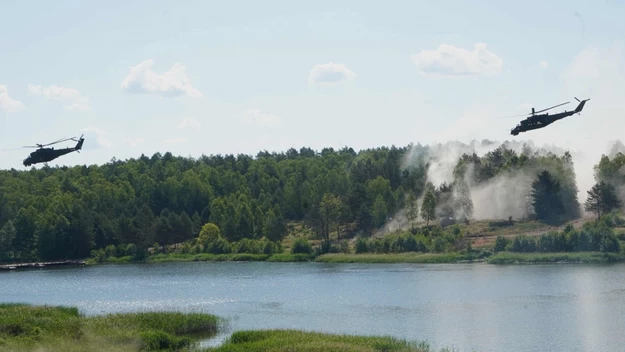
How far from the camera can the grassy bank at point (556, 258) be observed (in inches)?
4035

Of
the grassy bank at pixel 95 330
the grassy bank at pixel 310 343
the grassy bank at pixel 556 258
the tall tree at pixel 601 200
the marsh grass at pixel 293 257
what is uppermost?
the tall tree at pixel 601 200

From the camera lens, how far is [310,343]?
157 ft

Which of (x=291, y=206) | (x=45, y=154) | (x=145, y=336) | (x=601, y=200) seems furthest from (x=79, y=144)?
(x=291, y=206)

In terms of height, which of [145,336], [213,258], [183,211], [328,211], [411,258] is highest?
[183,211]

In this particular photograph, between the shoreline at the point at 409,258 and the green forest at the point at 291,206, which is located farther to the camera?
the green forest at the point at 291,206

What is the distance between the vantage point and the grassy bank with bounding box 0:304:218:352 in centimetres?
4975

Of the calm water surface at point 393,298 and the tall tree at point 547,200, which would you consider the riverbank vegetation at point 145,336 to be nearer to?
the calm water surface at point 393,298

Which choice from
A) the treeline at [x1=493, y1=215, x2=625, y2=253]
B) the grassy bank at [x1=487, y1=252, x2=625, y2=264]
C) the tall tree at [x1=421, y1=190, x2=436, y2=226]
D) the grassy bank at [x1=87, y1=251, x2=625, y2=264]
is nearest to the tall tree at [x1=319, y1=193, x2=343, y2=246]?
the grassy bank at [x1=87, y1=251, x2=625, y2=264]

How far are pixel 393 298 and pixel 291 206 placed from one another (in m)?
95.8

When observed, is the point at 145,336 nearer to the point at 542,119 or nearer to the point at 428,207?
the point at 542,119

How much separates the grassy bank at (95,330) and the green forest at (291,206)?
2570 inches

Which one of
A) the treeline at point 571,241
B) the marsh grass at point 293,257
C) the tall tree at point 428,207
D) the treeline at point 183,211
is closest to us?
the treeline at point 571,241

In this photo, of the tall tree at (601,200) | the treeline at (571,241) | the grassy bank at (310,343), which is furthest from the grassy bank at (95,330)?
the tall tree at (601,200)

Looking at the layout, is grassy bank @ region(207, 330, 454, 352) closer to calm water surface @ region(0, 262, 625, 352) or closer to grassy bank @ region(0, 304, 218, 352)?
grassy bank @ region(0, 304, 218, 352)
